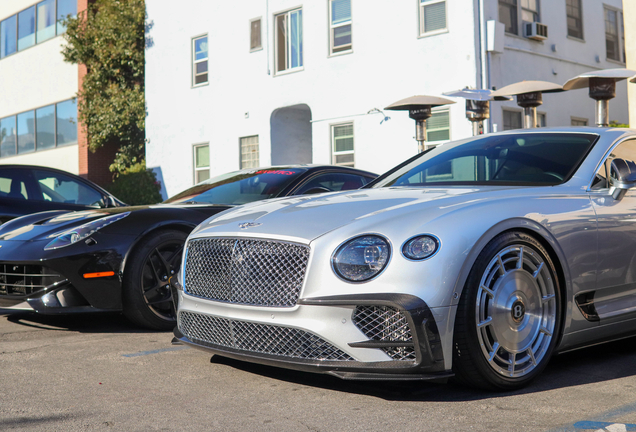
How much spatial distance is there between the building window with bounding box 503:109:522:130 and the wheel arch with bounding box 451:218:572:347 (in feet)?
39.9

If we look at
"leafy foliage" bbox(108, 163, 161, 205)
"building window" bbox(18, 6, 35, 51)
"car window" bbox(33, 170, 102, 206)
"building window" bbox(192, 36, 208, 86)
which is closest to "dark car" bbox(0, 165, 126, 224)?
"car window" bbox(33, 170, 102, 206)

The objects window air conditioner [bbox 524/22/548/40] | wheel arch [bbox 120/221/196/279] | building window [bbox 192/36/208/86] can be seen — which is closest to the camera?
wheel arch [bbox 120/221/196/279]

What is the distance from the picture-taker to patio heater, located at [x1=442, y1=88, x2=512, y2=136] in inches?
482

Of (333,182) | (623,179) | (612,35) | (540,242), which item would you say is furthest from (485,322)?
(612,35)

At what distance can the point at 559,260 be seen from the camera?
152 inches

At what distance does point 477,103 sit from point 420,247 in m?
10.1

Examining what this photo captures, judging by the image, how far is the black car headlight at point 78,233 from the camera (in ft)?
17.4

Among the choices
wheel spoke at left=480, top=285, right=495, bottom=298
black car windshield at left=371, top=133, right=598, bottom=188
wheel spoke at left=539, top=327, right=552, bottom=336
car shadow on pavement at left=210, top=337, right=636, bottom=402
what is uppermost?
black car windshield at left=371, top=133, right=598, bottom=188

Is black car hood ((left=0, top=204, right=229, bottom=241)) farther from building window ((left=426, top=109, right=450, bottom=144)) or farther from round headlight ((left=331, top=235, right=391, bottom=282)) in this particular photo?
building window ((left=426, top=109, right=450, bottom=144))

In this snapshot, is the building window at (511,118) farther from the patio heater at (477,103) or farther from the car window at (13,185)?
the car window at (13,185)

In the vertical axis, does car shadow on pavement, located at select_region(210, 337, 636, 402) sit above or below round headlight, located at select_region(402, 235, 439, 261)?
below

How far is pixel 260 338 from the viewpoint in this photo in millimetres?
3617

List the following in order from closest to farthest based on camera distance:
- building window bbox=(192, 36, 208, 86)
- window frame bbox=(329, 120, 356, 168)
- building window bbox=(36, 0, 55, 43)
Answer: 1. window frame bbox=(329, 120, 356, 168)
2. building window bbox=(192, 36, 208, 86)
3. building window bbox=(36, 0, 55, 43)

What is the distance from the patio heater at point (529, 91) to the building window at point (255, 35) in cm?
844
